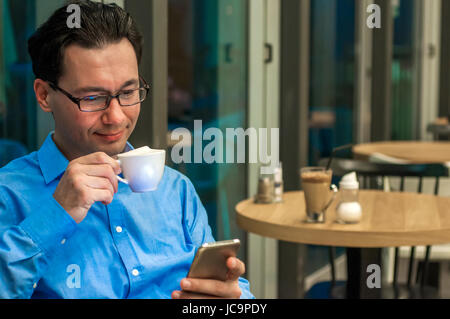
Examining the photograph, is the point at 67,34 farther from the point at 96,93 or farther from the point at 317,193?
the point at 317,193

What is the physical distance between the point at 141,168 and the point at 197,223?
1.01 ft

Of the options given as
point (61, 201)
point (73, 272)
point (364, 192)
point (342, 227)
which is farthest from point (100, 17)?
point (364, 192)

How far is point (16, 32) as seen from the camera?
1612mm

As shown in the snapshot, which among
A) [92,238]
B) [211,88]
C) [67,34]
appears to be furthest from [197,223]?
[211,88]

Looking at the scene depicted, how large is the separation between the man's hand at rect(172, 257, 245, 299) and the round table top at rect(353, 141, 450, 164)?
2.64 meters

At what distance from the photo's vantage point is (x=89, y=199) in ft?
3.60

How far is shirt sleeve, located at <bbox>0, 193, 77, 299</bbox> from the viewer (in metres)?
1.08

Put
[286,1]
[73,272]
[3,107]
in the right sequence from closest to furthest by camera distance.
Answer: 1. [73,272]
2. [3,107]
3. [286,1]

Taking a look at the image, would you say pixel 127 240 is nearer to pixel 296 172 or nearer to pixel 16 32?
pixel 16 32

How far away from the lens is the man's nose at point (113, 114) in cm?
126

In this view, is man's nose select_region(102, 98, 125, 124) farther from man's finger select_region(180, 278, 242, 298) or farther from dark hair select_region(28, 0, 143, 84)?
man's finger select_region(180, 278, 242, 298)

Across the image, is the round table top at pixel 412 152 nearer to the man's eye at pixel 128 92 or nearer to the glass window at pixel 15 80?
the glass window at pixel 15 80
